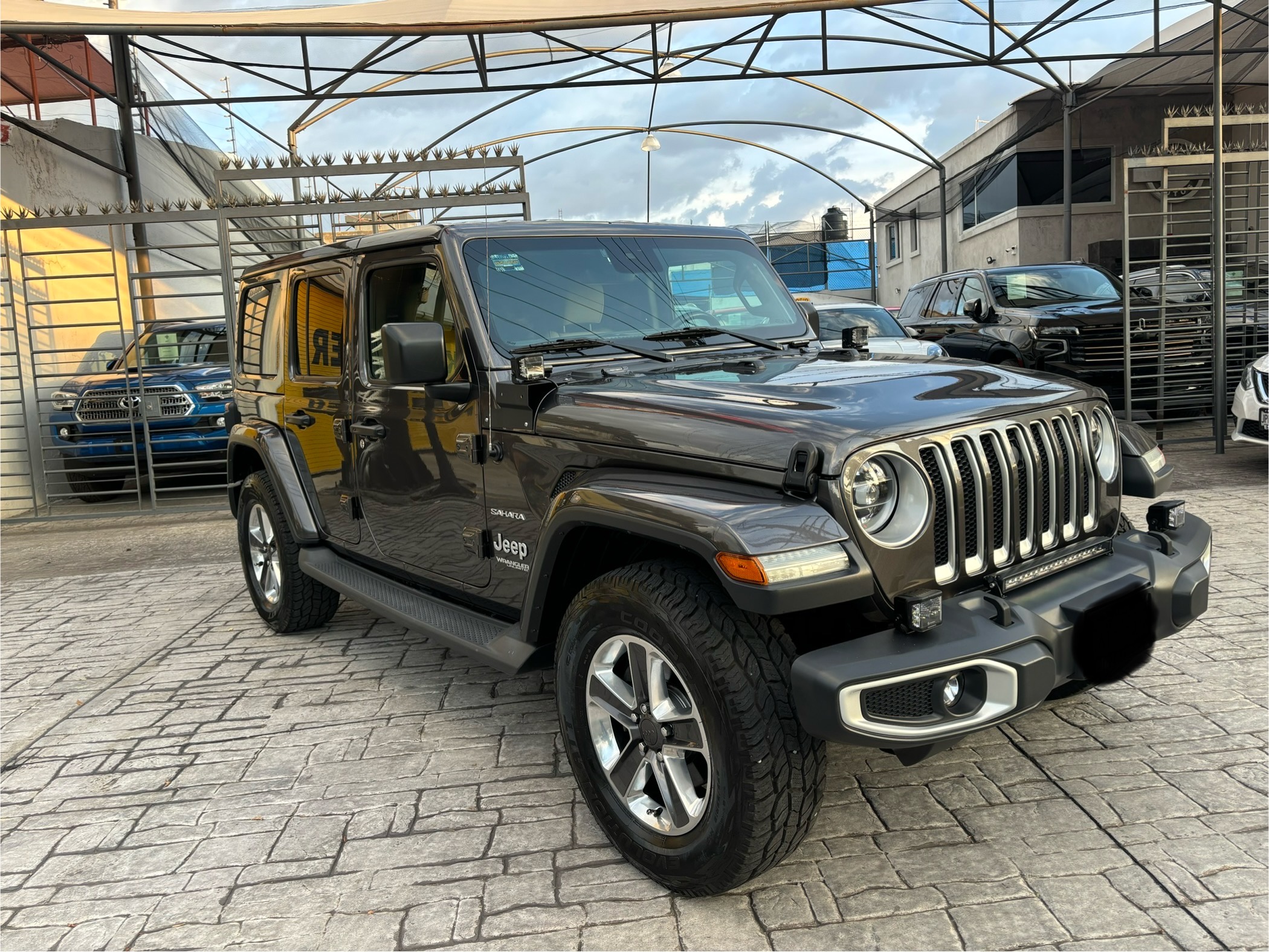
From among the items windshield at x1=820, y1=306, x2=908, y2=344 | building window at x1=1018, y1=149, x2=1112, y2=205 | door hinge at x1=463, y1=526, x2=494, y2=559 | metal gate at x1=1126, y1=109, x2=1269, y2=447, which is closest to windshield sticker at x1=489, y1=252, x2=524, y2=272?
door hinge at x1=463, y1=526, x2=494, y2=559

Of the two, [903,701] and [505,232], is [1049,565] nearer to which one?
[903,701]

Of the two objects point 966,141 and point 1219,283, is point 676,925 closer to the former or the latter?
point 1219,283

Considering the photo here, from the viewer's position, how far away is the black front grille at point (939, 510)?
8.71 ft

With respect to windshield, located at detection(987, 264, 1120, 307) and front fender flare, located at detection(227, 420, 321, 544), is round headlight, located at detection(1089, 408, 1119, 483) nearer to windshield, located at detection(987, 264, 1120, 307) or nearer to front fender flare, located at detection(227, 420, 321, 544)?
front fender flare, located at detection(227, 420, 321, 544)

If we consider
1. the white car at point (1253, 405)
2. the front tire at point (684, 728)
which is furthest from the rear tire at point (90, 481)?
the white car at point (1253, 405)

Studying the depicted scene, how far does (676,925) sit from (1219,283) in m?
9.59

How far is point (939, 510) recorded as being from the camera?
2660mm

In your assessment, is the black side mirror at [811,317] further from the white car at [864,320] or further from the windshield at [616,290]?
the white car at [864,320]

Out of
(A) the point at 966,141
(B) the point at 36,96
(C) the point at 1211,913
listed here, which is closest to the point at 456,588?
(C) the point at 1211,913

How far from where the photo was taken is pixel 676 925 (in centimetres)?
265

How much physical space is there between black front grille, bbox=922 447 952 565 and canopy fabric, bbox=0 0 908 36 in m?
7.88

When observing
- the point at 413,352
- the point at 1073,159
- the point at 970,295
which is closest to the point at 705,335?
the point at 413,352

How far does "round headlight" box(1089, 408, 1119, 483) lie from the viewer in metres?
3.27

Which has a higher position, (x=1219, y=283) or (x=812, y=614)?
(x=1219, y=283)
